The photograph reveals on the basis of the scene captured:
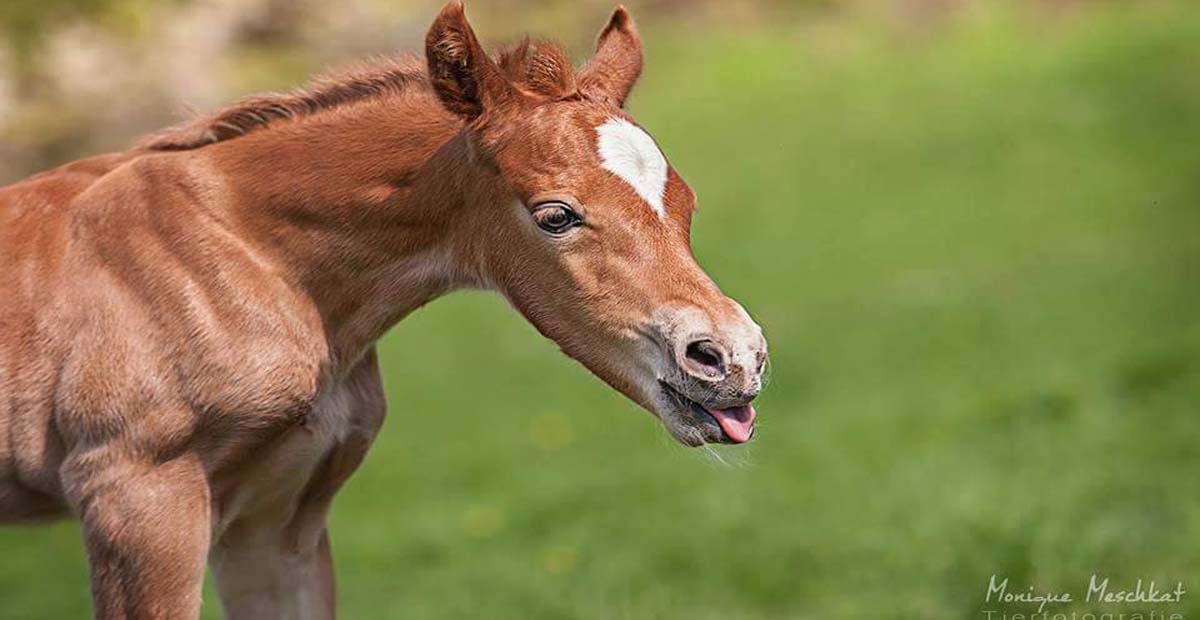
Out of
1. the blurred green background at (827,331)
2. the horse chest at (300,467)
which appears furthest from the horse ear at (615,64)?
the blurred green background at (827,331)

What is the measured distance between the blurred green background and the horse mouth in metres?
1.54

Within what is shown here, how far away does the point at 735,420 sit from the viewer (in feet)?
12.9

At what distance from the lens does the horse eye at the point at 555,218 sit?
407cm

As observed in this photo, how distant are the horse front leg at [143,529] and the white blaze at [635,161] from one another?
1.25 m

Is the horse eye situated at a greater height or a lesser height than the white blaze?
lesser

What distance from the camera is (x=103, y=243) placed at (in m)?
4.41

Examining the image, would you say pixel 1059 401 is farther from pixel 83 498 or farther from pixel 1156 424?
pixel 83 498

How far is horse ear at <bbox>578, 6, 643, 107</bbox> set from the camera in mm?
4426

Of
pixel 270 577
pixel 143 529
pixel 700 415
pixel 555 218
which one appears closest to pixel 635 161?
pixel 555 218

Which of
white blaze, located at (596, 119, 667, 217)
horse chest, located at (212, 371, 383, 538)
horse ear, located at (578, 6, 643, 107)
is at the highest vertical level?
horse ear, located at (578, 6, 643, 107)
